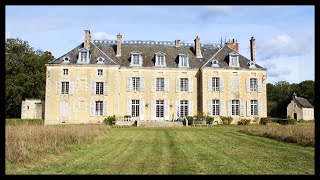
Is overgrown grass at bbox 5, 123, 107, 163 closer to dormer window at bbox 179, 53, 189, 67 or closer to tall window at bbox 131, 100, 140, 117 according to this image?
tall window at bbox 131, 100, 140, 117

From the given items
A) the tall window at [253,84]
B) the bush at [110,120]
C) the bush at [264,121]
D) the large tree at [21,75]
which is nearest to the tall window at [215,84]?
the tall window at [253,84]

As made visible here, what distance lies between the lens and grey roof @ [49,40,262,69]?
104 feet

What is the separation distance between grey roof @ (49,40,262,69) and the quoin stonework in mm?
88

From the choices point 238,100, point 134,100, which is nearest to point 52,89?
point 134,100

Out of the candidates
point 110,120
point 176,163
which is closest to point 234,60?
point 110,120

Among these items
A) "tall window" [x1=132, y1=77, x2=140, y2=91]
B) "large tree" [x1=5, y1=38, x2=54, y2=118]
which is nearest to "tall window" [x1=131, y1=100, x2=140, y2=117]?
"tall window" [x1=132, y1=77, x2=140, y2=91]

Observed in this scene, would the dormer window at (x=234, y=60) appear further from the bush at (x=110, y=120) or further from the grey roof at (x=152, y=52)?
the bush at (x=110, y=120)

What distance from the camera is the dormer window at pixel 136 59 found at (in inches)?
1249
